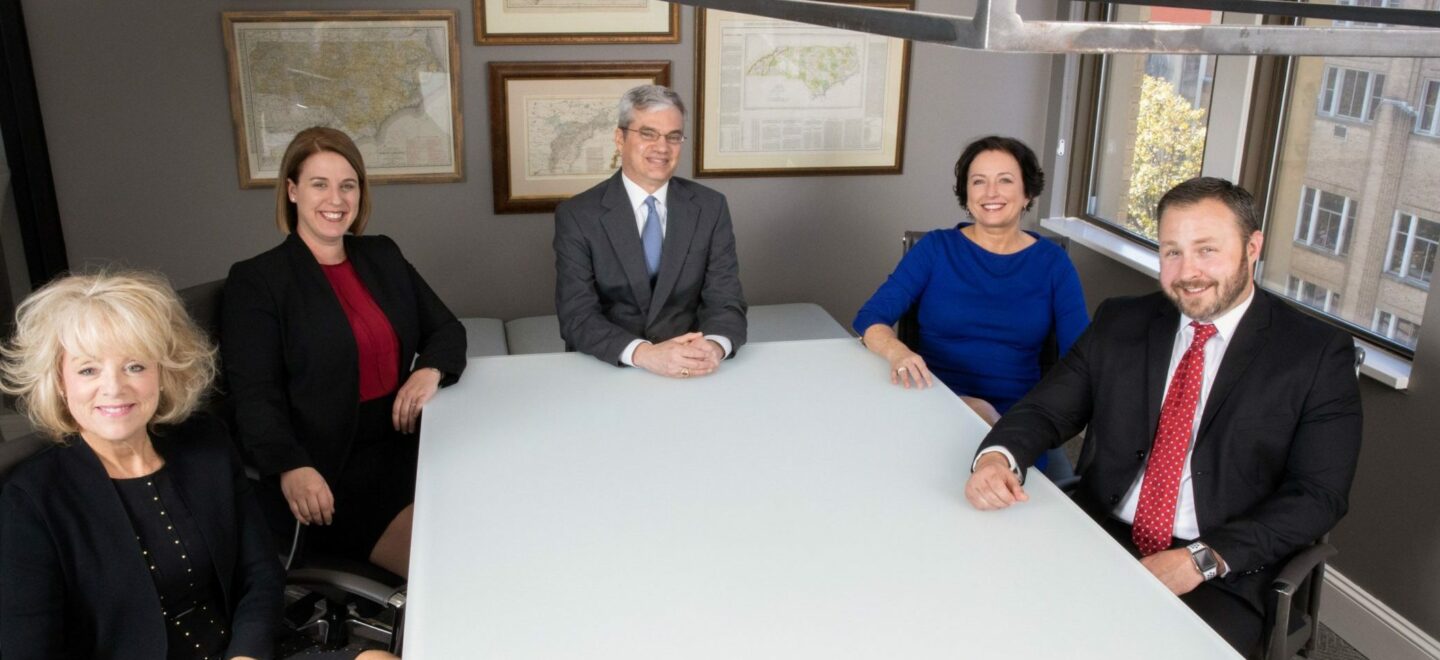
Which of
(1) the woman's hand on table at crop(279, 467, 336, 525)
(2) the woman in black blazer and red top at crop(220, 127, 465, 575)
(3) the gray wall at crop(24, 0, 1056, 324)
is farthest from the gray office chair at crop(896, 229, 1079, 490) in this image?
(1) the woman's hand on table at crop(279, 467, 336, 525)

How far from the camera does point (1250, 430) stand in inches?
82.3

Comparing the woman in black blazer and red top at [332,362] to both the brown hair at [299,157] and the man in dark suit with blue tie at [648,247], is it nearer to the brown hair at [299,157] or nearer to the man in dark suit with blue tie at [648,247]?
the brown hair at [299,157]

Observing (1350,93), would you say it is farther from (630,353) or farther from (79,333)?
(79,333)

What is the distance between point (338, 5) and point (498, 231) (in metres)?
0.95

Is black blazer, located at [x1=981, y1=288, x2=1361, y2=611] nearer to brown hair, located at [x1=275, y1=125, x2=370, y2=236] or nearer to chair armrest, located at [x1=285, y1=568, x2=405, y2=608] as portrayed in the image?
chair armrest, located at [x1=285, y1=568, x2=405, y2=608]

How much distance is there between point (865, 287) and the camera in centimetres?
461

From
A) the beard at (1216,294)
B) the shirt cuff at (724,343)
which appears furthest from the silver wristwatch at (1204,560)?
the shirt cuff at (724,343)

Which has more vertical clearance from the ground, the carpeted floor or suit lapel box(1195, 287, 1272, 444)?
suit lapel box(1195, 287, 1272, 444)

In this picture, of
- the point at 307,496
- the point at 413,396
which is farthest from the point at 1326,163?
the point at 307,496

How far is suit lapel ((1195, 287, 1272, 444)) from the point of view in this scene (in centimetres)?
210

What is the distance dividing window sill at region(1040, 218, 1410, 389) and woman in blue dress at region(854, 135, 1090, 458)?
388 mm

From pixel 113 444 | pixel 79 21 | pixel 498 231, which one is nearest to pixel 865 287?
pixel 498 231

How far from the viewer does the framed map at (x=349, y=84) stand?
380cm

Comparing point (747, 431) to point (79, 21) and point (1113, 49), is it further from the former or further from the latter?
point (79, 21)
